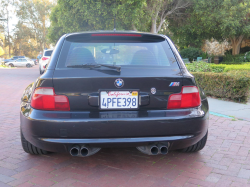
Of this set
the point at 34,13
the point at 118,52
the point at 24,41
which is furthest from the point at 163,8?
the point at 24,41

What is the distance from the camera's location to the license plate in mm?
2592

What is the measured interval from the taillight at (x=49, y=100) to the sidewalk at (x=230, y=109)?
4.36m

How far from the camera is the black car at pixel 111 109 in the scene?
255cm

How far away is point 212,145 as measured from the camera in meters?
3.91

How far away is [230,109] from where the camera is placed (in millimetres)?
6395

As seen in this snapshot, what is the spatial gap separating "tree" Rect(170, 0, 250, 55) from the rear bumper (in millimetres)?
21235

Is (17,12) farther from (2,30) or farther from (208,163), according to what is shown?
(208,163)

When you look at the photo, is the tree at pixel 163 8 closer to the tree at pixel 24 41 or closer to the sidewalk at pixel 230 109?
the sidewalk at pixel 230 109

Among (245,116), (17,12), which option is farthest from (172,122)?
(17,12)

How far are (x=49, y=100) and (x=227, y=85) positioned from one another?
19.3 feet

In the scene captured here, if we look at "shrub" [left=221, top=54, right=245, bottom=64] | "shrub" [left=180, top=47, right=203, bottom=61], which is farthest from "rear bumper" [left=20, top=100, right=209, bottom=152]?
"shrub" [left=180, top=47, right=203, bottom=61]

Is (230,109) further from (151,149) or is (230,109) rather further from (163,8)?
(163,8)

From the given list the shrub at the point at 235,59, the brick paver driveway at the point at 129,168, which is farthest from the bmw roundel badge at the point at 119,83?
the shrub at the point at 235,59

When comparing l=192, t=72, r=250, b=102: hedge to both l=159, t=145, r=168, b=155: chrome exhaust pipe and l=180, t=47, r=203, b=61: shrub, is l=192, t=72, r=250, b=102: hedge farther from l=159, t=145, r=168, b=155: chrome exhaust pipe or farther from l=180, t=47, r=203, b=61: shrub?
l=180, t=47, r=203, b=61: shrub
